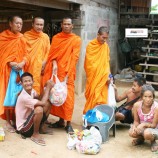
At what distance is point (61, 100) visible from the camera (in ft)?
14.5

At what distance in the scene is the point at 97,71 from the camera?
4.88m

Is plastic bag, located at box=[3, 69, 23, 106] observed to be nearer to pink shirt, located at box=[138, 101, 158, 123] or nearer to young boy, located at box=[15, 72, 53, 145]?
young boy, located at box=[15, 72, 53, 145]

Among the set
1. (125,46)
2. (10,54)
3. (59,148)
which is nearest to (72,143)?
(59,148)

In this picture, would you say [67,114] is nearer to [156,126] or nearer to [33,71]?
[33,71]

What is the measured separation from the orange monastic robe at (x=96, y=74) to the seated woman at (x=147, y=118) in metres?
0.78

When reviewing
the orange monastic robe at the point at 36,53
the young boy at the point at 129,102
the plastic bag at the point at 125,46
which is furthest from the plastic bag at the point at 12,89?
the plastic bag at the point at 125,46

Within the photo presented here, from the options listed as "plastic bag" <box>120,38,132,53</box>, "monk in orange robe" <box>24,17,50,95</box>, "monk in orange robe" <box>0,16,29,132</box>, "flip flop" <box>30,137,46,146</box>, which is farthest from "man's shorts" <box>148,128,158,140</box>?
"plastic bag" <box>120,38,132,53</box>

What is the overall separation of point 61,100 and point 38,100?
35 centimetres

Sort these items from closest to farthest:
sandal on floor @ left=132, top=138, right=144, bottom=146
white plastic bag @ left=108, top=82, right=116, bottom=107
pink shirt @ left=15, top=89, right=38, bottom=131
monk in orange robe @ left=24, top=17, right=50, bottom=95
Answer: pink shirt @ left=15, top=89, right=38, bottom=131 < sandal on floor @ left=132, top=138, right=144, bottom=146 < white plastic bag @ left=108, top=82, right=116, bottom=107 < monk in orange robe @ left=24, top=17, right=50, bottom=95

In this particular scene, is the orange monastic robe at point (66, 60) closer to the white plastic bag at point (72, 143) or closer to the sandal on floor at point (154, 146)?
the white plastic bag at point (72, 143)

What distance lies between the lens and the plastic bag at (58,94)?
14.3 feet

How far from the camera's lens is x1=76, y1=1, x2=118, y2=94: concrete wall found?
7414 millimetres

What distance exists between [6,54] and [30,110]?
0.95m

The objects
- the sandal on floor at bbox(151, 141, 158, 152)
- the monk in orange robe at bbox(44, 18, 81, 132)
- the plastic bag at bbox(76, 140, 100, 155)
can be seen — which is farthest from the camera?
the monk in orange robe at bbox(44, 18, 81, 132)
